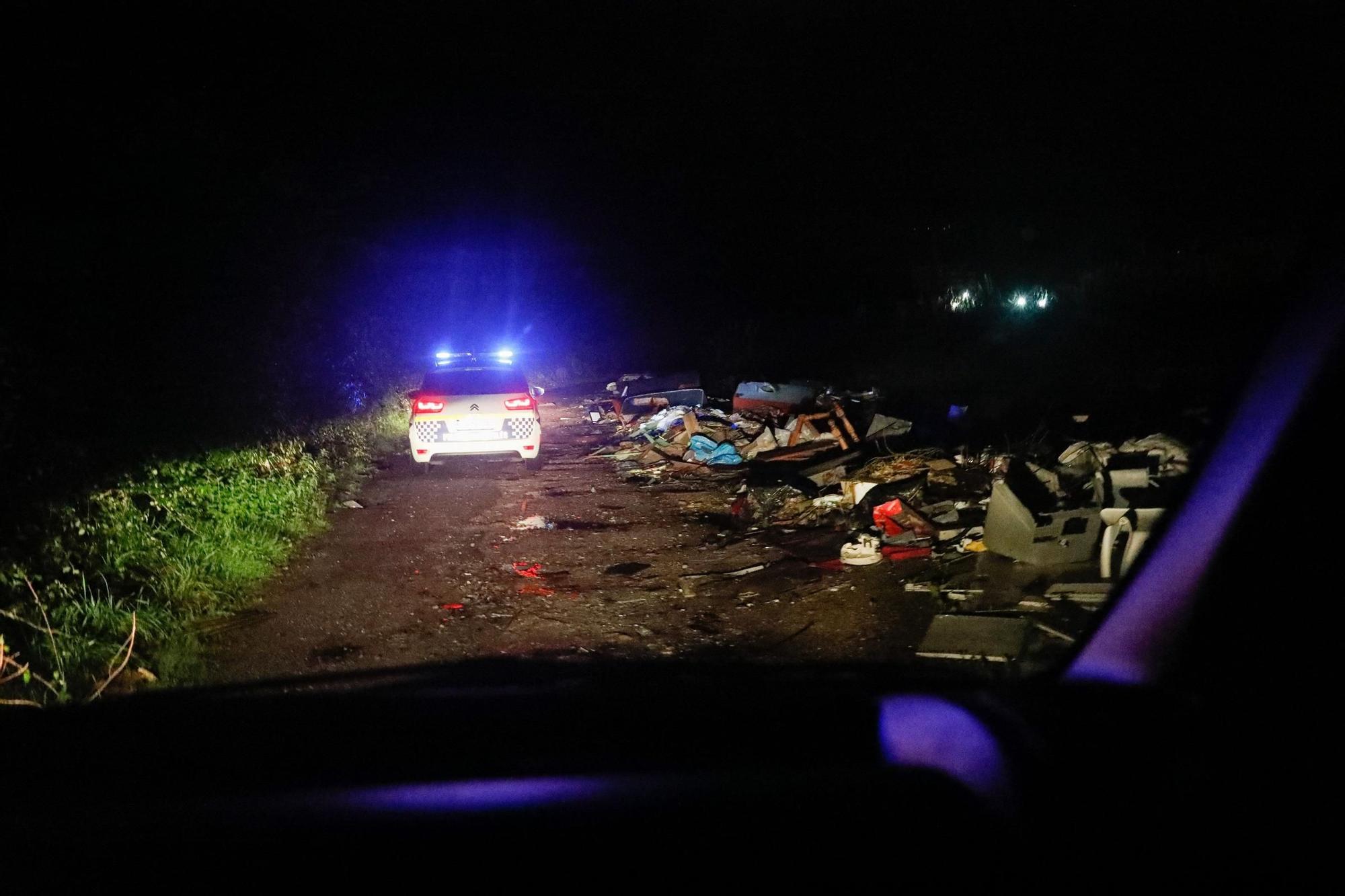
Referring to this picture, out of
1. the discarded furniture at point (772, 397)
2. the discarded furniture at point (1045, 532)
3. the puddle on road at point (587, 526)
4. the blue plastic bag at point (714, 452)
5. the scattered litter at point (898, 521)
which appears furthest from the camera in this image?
the discarded furniture at point (772, 397)

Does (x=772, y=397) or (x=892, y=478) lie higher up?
(x=772, y=397)

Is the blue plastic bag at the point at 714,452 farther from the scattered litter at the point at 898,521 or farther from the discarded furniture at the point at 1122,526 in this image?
the discarded furniture at the point at 1122,526

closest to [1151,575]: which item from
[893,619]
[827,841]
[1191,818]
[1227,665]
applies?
[1227,665]

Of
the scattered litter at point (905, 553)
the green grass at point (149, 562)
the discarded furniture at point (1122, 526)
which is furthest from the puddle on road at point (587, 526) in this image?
the discarded furniture at point (1122, 526)

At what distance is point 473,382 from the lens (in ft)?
36.4

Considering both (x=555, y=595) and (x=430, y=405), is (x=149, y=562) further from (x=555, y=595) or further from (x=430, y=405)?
(x=430, y=405)

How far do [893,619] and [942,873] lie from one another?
4787 mm

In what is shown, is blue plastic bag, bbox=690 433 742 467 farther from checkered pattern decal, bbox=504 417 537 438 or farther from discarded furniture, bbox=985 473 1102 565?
discarded furniture, bbox=985 473 1102 565

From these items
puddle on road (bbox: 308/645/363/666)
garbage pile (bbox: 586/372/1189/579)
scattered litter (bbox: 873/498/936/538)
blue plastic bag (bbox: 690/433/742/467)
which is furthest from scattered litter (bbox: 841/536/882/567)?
blue plastic bag (bbox: 690/433/742/467)

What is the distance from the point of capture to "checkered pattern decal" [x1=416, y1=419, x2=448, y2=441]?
10.8 meters

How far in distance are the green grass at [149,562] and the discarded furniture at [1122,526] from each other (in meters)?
6.61

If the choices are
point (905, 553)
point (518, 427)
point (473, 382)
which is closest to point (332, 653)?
point (905, 553)

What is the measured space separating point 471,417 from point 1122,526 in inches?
308

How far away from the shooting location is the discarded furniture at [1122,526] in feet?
18.7
